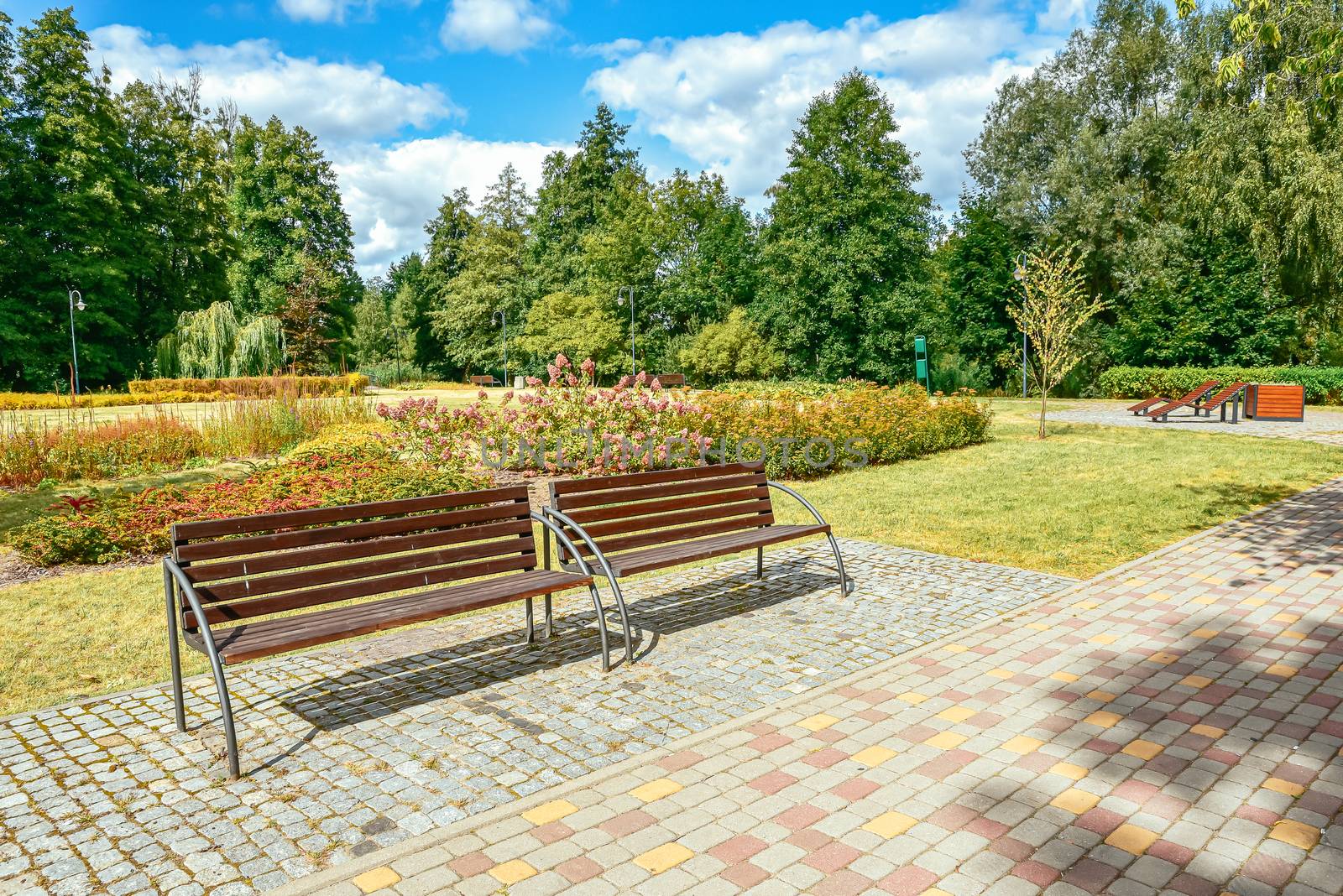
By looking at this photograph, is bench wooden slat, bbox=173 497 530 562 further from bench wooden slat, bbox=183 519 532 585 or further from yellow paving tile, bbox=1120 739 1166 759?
yellow paving tile, bbox=1120 739 1166 759

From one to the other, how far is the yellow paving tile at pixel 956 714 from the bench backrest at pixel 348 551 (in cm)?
246

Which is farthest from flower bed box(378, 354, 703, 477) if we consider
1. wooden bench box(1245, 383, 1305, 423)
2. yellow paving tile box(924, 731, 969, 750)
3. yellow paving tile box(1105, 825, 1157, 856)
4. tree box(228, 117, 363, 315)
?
tree box(228, 117, 363, 315)

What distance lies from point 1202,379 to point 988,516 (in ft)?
78.5

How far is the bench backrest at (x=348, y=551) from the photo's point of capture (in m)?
4.14

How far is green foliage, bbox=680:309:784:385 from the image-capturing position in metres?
38.7

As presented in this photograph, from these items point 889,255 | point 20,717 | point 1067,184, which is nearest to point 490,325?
point 889,255

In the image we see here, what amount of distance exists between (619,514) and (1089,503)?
6580mm

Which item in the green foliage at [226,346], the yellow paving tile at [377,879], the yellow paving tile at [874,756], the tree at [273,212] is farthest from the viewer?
the tree at [273,212]

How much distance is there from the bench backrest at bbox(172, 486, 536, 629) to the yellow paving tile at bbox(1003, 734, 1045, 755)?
2.79 meters

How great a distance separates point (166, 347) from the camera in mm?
33469

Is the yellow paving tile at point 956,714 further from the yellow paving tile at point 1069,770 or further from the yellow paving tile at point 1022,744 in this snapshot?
the yellow paving tile at point 1069,770

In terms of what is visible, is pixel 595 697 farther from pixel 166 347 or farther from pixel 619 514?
pixel 166 347

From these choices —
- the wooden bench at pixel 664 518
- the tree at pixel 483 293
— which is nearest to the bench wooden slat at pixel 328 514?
the wooden bench at pixel 664 518

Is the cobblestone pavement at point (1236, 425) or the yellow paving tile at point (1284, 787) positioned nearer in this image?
the yellow paving tile at point (1284, 787)
